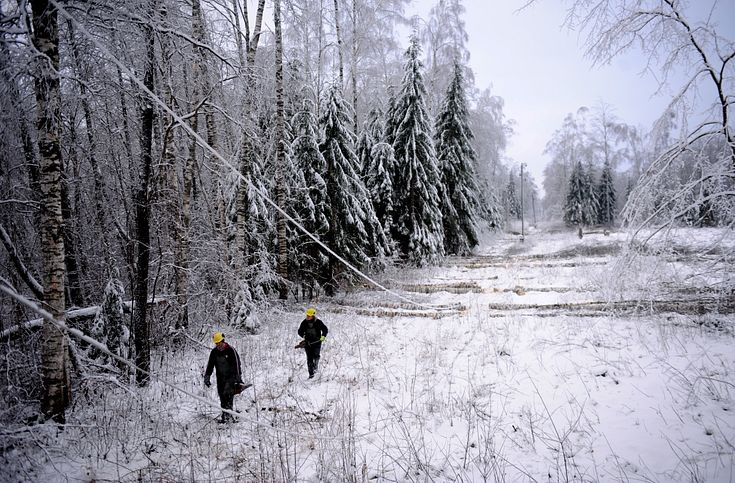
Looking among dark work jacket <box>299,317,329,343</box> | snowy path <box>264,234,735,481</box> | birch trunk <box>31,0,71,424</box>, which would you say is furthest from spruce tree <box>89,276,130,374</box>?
snowy path <box>264,234,735,481</box>

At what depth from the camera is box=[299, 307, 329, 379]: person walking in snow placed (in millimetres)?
7168

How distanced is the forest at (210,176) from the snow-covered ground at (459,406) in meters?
0.66

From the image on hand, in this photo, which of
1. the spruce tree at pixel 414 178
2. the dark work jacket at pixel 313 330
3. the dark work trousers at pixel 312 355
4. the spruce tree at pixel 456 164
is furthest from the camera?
Answer: the spruce tree at pixel 456 164

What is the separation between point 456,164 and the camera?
2106 centimetres

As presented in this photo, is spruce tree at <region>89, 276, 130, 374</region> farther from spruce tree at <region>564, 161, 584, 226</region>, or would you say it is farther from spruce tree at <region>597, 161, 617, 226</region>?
spruce tree at <region>597, 161, 617, 226</region>

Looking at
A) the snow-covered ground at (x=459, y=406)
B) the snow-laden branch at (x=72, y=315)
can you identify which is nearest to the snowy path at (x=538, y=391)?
the snow-covered ground at (x=459, y=406)

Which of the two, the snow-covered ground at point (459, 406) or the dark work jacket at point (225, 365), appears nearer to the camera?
the snow-covered ground at point (459, 406)

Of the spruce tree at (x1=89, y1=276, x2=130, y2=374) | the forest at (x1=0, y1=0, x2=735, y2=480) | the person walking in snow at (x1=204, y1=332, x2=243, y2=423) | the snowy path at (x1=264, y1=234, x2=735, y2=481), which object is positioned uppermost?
the forest at (x1=0, y1=0, x2=735, y2=480)

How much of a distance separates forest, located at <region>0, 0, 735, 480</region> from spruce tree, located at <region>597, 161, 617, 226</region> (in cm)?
3127

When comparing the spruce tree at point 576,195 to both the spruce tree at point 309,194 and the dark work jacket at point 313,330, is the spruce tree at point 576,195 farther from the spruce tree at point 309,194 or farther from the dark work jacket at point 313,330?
the dark work jacket at point 313,330

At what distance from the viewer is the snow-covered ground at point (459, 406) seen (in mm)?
4383

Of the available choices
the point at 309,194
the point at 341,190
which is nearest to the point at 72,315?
the point at 309,194

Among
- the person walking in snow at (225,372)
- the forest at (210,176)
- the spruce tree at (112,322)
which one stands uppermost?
the forest at (210,176)

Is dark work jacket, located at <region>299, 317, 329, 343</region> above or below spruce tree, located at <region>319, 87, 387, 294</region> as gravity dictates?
below
